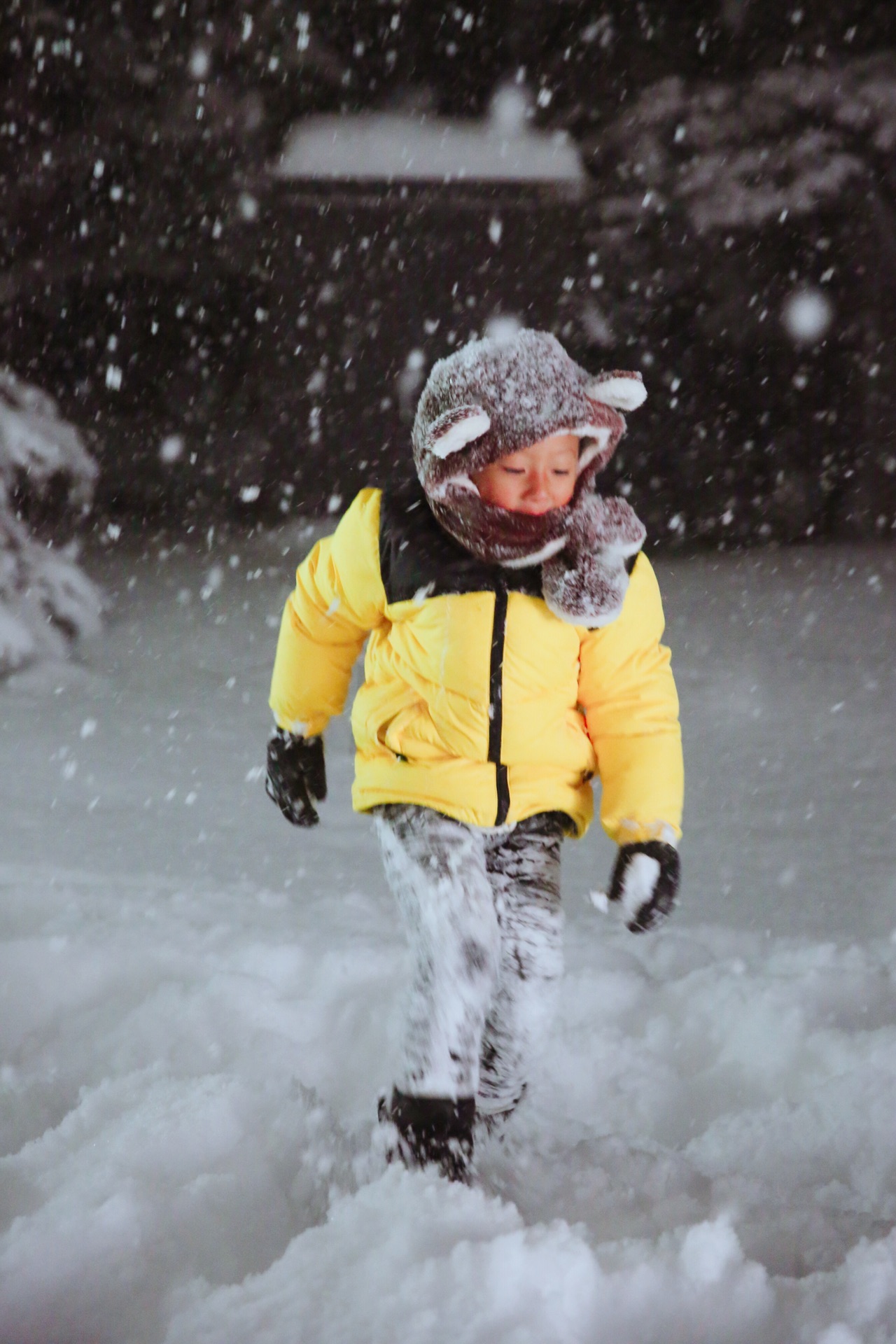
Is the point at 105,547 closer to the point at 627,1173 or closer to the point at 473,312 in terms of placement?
the point at 473,312

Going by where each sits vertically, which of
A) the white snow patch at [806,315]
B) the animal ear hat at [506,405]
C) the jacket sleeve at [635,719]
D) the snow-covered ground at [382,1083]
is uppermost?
the white snow patch at [806,315]

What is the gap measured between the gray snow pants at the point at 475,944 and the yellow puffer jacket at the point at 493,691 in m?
0.06

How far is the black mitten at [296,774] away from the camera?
2.08m

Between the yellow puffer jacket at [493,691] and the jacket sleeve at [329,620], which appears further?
the jacket sleeve at [329,620]

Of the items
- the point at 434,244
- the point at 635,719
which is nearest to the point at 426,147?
the point at 434,244

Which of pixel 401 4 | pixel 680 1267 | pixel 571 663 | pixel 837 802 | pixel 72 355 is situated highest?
pixel 401 4

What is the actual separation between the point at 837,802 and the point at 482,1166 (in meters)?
2.46

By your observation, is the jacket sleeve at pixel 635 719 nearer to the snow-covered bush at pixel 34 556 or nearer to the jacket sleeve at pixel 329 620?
the jacket sleeve at pixel 329 620

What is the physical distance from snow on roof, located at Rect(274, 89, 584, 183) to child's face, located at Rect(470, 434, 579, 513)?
262 inches

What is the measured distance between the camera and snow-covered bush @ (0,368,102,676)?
5.59m

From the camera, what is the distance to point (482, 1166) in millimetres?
1819

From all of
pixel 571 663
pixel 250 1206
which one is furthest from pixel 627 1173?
pixel 571 663

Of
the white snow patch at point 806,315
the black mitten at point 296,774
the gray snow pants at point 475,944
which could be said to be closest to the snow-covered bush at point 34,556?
the black mitten at point 296,774

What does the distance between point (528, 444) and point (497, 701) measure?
42 centimetres
